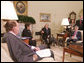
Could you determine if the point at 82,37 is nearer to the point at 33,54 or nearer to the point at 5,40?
the point at 33,54

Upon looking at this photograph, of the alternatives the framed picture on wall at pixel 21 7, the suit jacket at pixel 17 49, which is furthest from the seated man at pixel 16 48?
the framed picture on wall at pixel 21 7

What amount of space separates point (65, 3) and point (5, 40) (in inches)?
281

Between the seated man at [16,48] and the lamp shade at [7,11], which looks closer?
the seated man at [16,48]

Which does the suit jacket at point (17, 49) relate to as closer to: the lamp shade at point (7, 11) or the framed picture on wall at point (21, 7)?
the lamp shade at point (7, 11)

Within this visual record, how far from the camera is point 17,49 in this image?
2092 mm

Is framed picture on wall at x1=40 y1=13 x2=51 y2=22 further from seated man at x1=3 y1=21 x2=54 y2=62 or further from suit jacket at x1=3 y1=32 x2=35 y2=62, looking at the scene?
suit jacket at x1=3 y1=32 x2=35 y2=62

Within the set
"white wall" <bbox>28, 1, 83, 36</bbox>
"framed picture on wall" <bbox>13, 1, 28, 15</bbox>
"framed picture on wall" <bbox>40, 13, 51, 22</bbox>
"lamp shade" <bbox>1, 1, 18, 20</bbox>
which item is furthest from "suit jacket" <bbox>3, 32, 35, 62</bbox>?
"framed picture on wall" <bbox>40, 13, 51, 22</bbox>

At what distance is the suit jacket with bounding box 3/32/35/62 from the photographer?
2023 millimetres

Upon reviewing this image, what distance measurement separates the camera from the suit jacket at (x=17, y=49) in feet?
6.64

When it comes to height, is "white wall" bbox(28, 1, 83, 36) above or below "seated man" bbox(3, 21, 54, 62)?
above

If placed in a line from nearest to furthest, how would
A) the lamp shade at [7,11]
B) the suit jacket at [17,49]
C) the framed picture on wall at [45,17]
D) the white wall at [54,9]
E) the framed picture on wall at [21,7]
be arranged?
the suit jacket at [17,49], the lamp shade at [7,11], the framed picture on wall at [21,7], the white wall at [54,9], the framed picture on wall at [45,17]

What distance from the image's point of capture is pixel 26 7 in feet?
24.8

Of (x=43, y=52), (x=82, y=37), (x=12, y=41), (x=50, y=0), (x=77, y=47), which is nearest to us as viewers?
(x=12, y=41)

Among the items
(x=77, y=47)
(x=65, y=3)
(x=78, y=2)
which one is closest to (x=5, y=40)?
(x=77, y=47)
